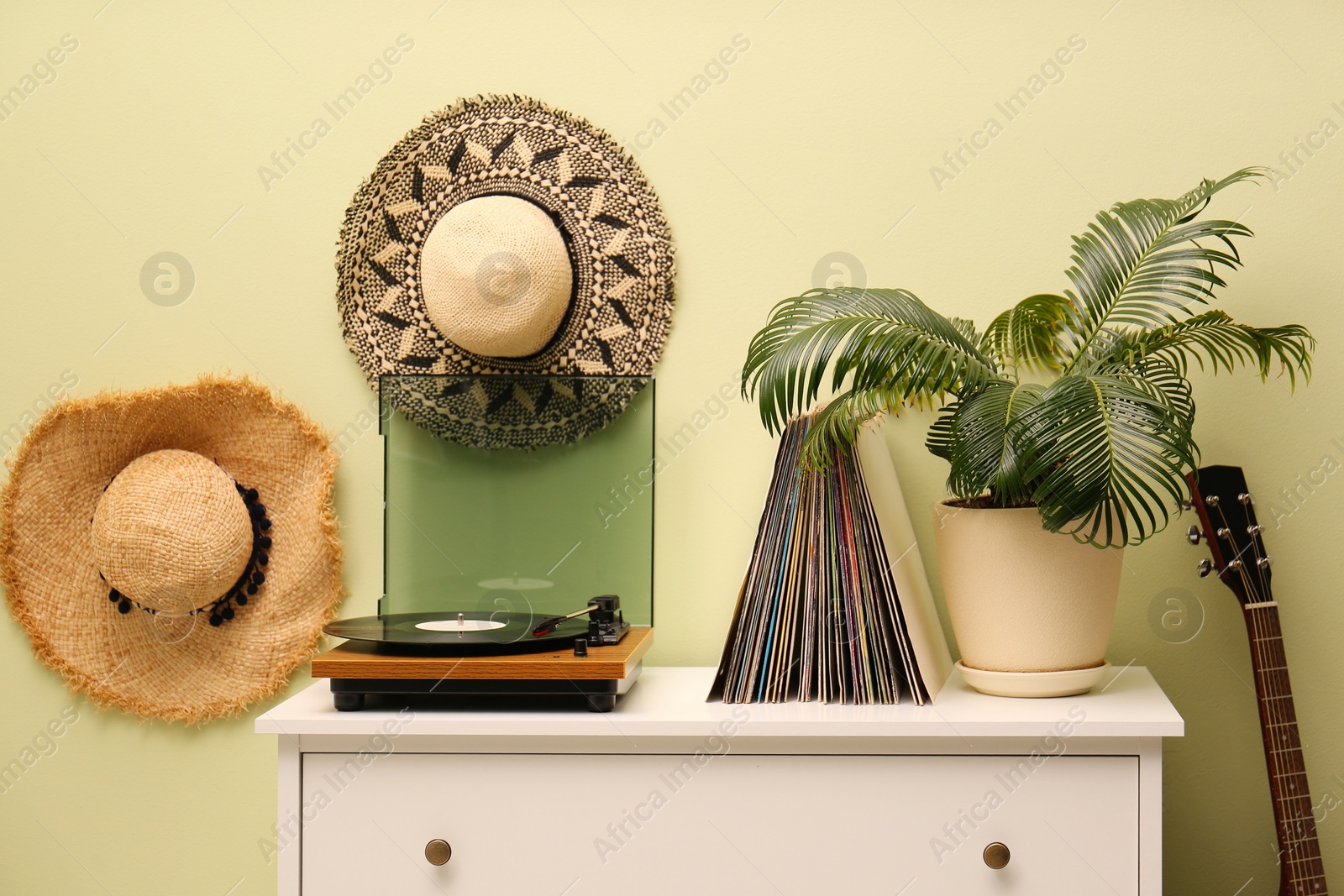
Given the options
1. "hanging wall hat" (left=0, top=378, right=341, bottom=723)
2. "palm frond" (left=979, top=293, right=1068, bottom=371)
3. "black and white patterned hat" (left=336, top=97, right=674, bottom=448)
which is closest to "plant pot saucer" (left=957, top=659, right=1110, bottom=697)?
"palm frond" (left=979, top=293, right=1068, bottom=371)

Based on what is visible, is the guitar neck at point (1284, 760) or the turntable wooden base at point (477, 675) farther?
the guitar neck at point (1284, 760)

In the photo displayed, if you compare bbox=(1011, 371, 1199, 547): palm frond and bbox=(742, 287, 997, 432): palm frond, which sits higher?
bbox=(742, 287, 997, 432): palm frond

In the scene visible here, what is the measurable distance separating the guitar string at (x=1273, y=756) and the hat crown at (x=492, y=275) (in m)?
0.93

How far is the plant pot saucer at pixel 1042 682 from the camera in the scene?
3.66 ft

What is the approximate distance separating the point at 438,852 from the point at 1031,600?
2.43 ft

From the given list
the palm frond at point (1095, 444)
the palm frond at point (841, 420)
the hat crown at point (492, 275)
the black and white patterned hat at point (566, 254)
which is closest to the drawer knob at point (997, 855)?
the palm frond at point (1095, 444)

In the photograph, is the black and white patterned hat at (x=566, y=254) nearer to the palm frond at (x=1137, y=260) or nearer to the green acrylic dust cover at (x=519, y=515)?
the green acrylic dust cover at (x=519, y=515)

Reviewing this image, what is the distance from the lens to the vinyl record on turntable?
3.57ft

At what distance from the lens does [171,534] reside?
4.22 ft

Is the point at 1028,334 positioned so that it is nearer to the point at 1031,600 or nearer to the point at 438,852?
the point at 1031,600

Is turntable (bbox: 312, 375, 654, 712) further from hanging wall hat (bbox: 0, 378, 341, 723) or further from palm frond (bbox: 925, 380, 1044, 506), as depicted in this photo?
palm frond (bbox: 925, 380, 1044, 506)

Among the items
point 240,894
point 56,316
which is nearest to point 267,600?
point 240,894

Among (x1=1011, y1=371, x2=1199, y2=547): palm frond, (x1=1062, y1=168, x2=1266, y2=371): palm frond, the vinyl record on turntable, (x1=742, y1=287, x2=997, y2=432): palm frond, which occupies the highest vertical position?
(x1=1062, y1=168, x2=1266, y2=371): palm frond

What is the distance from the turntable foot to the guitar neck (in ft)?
2.72
